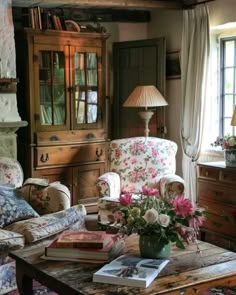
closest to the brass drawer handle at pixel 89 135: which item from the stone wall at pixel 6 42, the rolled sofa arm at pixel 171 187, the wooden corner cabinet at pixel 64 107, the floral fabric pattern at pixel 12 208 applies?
the wooden corner cabinet at pixel 64 107

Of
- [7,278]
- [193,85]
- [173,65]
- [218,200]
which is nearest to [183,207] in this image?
[7,278]

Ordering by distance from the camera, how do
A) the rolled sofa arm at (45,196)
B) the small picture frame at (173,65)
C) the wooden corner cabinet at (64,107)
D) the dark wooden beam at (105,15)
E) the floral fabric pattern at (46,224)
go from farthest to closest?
the dark wooden beam at (105,15)
the small picture frame at (173,65)
the wooden corner cabinet at (64,107)
the rolled sofa arm at (45,196)
the floral fabric pattern at (46,224)

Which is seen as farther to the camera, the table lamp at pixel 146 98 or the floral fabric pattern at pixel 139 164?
the table lamp at pixel 146 98

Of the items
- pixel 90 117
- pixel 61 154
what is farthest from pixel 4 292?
pixel 90 117

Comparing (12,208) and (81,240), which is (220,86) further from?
(81,240)

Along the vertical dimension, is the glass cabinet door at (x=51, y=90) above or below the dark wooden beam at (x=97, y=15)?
below

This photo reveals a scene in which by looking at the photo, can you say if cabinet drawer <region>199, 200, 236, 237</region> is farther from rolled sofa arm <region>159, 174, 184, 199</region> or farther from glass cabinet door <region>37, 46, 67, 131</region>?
glass cabinet door <region>37, 46, 67, 131</region>

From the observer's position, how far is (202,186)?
4.62 meters

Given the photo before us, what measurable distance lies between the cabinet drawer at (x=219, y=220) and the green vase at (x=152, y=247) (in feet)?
6.00

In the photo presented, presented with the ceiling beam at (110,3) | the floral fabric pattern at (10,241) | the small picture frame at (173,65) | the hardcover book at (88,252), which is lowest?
the floral fabric pattern at (10,241)

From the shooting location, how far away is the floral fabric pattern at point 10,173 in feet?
13.1

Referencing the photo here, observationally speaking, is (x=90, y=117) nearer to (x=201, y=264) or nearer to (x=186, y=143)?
(x=186, y=143)

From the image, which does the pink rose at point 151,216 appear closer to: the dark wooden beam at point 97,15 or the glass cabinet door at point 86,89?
the glass cabinet door at point 86,89

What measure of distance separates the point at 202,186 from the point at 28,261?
2.35 metres
